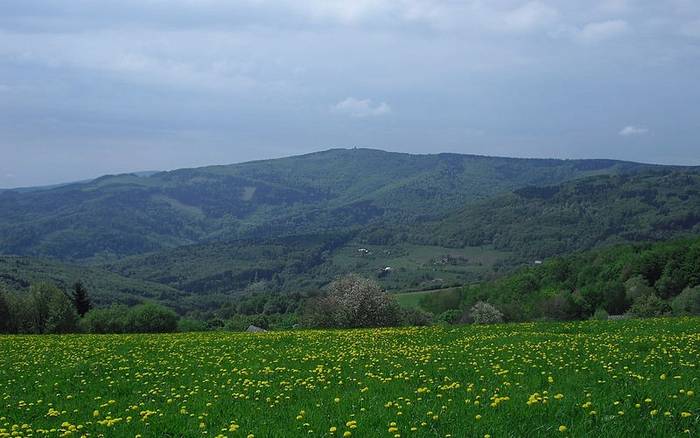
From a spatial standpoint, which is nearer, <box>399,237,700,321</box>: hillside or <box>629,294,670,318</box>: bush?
<box>629,294,670,318</box>: bush

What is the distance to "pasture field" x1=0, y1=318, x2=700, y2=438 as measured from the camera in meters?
9.10

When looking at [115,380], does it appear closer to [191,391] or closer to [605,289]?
[191,391]

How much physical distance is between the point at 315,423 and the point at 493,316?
7083 cm

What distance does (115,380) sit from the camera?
15.4m

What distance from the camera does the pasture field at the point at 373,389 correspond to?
9102mm

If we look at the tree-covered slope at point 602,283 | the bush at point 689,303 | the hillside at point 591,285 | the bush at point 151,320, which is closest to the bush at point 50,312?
the bush at point 151,320

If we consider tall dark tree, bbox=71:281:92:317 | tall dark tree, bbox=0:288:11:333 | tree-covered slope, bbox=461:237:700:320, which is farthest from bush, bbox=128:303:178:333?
tree-covered slope, bbox=461:237:700:320

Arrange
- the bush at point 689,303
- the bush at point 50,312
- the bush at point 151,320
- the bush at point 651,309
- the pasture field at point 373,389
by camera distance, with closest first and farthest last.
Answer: the pasture field at point 373,389 → the bush at point 50,312 → the bush at point 151,320 → the bush at point 651,309 → the bush at point 689,303

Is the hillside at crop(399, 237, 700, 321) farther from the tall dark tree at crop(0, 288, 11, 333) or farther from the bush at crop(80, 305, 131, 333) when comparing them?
the tall dark tree at crop(0, 288, 11, 333)

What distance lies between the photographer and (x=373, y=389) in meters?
12.4

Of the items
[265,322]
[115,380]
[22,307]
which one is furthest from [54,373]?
[265,322]

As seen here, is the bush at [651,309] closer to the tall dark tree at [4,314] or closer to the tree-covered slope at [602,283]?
the tree-covered slope at [602,283]

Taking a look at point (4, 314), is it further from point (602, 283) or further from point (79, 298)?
point (602, 283)

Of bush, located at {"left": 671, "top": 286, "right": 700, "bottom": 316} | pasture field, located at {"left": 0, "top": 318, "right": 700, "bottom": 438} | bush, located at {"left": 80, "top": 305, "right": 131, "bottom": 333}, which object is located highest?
pasture field, located at {"left": 0, "top": 318, "right": 700, "bottom": 438}
